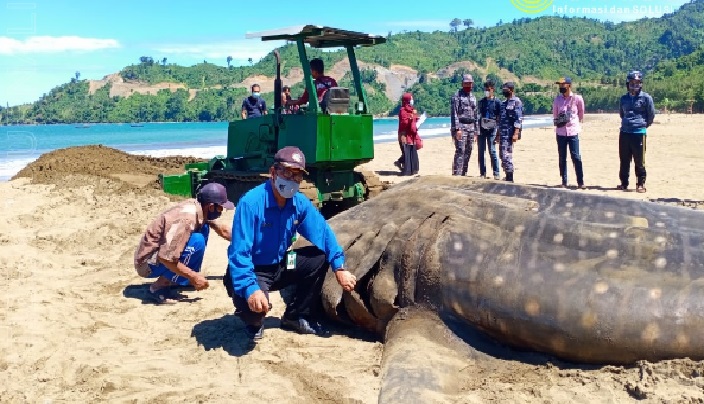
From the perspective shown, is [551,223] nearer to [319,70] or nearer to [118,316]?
[118,316]

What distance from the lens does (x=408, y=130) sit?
516 inches

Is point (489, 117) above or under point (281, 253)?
above

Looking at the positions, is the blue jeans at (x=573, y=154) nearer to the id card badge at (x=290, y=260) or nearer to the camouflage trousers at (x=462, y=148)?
the camouflage trousers at (x=462, y=148)

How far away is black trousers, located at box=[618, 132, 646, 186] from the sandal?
306 inches

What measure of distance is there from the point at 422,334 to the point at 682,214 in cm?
198

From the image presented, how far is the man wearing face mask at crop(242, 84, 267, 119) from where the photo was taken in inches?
432

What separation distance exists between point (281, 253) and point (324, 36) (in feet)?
14.2

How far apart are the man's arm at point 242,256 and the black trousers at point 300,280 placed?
330 millimetres

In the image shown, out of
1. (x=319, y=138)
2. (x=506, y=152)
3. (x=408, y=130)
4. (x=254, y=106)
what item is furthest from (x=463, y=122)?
(x=319, y=138)

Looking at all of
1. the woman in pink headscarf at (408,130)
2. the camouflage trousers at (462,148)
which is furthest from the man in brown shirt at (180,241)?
the woman in pink headscarf at (408,130)

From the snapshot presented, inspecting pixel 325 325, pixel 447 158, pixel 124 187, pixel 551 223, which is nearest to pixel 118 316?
pixel 325 325

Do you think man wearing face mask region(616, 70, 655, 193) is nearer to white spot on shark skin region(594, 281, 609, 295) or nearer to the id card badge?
white spot on shark skin region(594, 281, 609, 295)

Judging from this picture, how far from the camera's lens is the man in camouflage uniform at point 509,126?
1056 cm

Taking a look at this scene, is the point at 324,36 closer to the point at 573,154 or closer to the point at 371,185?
the point at 371,185
